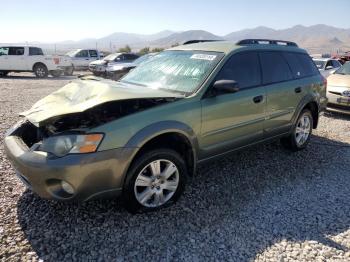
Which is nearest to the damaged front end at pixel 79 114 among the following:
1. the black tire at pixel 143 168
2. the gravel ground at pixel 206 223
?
the black tire at pixel 143 168

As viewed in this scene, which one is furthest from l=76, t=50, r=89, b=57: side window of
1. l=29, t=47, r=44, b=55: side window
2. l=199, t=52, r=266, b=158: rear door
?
l=199, t=52, r=266, b=158: rear door

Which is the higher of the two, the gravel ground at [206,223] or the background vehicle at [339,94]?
the background vehicle at [339,94]

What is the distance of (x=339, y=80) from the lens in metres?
8.38

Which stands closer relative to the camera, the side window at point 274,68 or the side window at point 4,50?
the side window at point 274,68

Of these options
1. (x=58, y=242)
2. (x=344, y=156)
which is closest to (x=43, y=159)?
(x=58, y=242)

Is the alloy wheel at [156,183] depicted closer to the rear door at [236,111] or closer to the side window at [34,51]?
the rear door at [236,111]

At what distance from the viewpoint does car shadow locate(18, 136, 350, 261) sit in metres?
2.86

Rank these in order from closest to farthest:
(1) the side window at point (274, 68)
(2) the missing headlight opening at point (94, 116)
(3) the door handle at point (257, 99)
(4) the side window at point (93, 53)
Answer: (2) the missing headlight opening at point (94, 116), (3) the door handle at point (257, 99), (1) the side window at point (274, 68), (4) the side window at point (93, 53)

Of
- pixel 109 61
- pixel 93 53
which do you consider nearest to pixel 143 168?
pixel 109 61

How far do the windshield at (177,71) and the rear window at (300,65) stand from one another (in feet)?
5.31

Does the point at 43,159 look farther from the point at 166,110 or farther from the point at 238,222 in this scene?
the point at 238,222

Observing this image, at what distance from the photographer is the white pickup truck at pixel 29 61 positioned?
17.8 meters

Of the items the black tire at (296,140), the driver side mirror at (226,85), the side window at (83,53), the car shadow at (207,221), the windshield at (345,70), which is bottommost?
the car shadow at (207,221)

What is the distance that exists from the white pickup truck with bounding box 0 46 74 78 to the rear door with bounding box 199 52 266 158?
645 inches
